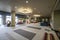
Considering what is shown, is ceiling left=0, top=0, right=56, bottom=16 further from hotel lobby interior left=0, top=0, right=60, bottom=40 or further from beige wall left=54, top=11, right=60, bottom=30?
beige wall left=54, top=11, right=60, bottom=30

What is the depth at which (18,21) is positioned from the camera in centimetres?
2805

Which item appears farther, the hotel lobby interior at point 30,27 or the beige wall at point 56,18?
the beige wall at point 56,18

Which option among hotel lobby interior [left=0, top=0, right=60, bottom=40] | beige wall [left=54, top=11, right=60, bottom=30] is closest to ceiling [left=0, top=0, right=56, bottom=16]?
hotel lobby interior [left=0, top=0, right=60, bottom=40]

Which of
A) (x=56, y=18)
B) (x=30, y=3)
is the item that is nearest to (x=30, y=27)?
(x=56, y=18)

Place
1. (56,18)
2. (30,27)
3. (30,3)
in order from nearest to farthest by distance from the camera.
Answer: (30,3) → (56,18) → (30,27)

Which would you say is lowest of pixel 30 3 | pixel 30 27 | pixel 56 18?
pixel 30 27

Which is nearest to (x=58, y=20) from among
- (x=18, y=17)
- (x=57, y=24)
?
(x=57, y=24)

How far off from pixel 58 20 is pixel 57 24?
26.1 inches

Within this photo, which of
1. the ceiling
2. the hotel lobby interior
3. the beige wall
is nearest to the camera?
the hotel lobby interior

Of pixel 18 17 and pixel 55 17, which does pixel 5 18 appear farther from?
pixel 55 17

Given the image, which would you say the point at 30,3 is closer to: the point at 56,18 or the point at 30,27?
the point at 56,18

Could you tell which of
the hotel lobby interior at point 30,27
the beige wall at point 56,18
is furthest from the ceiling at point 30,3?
the beige wall at point 56,18

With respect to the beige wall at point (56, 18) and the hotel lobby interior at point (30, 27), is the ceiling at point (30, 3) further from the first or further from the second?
the beige wall at point (56, 18)

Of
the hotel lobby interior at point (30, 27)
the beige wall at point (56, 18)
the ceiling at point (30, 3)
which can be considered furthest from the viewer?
the beige wall at point (56, 18)
